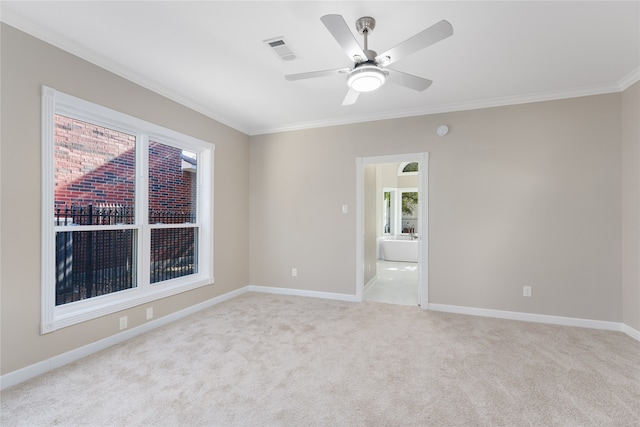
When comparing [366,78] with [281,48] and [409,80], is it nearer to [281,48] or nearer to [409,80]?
[409,80]

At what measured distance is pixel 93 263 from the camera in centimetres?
280

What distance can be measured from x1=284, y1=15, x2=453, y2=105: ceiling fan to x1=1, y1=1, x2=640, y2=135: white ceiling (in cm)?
32

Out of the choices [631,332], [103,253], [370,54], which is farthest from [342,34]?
[631,332]

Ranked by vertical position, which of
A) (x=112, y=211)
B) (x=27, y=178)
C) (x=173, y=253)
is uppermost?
(x=27, y=178)

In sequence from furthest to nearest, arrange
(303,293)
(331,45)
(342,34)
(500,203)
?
(303,293) → (500,203) → (331,45) → (342,34)

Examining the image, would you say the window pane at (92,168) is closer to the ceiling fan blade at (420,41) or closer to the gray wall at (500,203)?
the gray wall at (500,203)

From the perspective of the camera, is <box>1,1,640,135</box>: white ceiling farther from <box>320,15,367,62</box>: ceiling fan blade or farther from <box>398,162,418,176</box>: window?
<box>398,162,418,176</box>: window

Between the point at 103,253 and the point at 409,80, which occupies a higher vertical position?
the point at 409,80

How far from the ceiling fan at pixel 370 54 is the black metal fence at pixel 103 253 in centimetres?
225

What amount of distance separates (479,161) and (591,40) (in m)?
1.55

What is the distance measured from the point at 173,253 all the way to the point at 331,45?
299cm

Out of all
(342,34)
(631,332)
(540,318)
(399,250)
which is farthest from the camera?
(399,250)

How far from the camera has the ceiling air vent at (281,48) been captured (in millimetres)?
2420

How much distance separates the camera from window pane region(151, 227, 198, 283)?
3443mm
